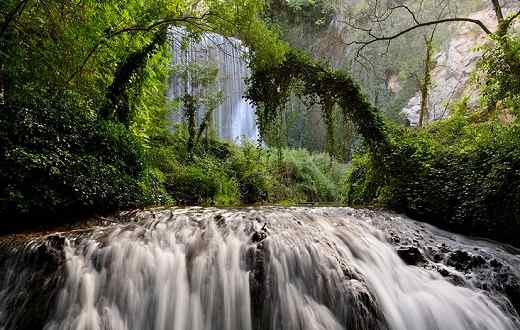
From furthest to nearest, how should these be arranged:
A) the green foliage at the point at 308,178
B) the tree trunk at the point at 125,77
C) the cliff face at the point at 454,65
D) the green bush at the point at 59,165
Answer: the cliff face at the point at 454,65
the green foliage at the point at 308,178
the tree trunk at the point at 125,77
the green bush at the point at 59,165

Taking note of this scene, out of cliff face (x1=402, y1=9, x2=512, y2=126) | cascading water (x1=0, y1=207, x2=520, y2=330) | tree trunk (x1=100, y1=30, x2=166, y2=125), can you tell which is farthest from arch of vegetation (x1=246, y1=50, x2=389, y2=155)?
cliff face (x1=402, y1=9, x2=512, y2=126)

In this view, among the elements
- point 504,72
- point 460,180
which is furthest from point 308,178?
point 460,180

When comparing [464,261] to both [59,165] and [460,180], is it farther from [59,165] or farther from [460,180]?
[59,165]

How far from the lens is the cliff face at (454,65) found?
22.8 metres

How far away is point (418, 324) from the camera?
10.6 feet

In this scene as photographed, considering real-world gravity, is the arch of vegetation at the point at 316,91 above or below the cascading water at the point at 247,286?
above

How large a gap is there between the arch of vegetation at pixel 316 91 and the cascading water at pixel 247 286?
10.5 feet

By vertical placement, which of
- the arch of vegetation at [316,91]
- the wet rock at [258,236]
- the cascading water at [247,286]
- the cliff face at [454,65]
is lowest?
the cascading water at [247,286]

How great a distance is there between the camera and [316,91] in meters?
7.05

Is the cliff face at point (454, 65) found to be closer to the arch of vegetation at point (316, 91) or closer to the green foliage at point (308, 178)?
the green foliage at point (308, 178)

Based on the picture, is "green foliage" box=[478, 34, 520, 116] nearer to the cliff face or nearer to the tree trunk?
the tree trunk

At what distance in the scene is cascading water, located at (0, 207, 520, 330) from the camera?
3.04 meters

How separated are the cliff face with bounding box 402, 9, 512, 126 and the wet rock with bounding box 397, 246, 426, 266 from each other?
68.1 ft

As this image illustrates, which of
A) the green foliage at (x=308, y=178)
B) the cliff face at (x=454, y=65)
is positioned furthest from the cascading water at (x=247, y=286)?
the cliff face at (x=454, y=65)
